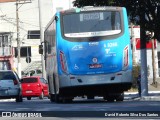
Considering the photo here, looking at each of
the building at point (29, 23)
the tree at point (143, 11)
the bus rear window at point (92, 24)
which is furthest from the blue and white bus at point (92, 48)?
the building at point (29, 23)

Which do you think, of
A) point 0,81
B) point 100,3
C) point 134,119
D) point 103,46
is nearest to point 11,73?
point 0,81

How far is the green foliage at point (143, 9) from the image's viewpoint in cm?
3130

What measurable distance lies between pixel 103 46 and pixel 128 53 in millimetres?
1132

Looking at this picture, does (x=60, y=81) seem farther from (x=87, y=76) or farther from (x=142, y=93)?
(x=142, y=93)

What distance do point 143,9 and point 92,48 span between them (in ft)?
19.0

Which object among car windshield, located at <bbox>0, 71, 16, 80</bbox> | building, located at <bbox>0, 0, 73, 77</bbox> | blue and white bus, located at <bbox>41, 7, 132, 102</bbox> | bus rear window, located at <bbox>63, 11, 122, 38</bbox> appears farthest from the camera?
building, located at <bbox>0, 0, 73, 77</bbox>

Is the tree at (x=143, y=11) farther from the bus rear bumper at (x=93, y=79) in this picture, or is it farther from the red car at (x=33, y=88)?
the red car at (x=33, y=88)

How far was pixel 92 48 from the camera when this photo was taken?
26.8m

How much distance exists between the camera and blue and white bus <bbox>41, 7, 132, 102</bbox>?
26.7 meters

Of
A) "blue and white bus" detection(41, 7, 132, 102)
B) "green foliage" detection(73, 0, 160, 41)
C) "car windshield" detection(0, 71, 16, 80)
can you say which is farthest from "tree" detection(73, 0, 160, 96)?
"car windshield" detection(0, 71, 16, 80)

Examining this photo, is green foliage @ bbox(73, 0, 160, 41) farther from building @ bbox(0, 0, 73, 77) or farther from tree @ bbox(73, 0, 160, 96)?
building @ bbox(0, 0, 73, 77)

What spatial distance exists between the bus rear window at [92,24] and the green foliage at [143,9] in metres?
4.03

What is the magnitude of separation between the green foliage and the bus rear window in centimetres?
403

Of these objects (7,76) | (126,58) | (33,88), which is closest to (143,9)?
(126,58)
